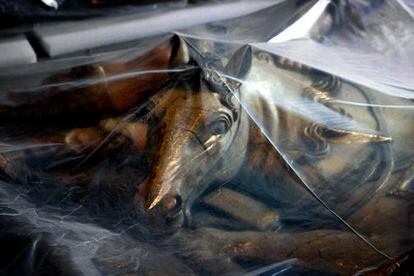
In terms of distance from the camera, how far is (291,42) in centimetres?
117

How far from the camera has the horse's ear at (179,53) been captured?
104cm

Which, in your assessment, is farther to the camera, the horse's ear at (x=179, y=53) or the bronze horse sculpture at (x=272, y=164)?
the horse's ear at (x=179, y=53)

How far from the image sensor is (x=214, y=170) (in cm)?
88

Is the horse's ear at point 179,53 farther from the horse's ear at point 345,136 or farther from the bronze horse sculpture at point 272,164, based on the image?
the horse's ear at point 345,136

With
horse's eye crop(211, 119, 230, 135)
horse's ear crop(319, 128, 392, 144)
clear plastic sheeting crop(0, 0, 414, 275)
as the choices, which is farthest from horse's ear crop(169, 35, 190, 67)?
horse's ear crop(319, 128, 392, 144)

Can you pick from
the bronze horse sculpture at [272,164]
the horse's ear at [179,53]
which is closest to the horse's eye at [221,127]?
the bronze horse sculpture at [272,164]

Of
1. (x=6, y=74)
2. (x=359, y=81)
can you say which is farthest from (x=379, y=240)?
(x=6, y=74)

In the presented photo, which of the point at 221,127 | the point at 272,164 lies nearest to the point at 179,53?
the point at 221,127

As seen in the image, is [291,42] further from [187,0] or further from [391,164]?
[187,0]

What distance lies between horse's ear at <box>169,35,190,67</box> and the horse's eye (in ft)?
0.70

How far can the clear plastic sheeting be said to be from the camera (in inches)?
31.9

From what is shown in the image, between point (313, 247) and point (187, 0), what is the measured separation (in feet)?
4.31

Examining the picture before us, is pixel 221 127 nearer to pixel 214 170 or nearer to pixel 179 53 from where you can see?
pixel 214 170

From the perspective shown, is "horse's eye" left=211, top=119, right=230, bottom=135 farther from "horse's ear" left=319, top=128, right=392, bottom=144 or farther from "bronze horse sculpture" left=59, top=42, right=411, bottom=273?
"horse's ear" left=319, top=128, right=392, bottom=144
